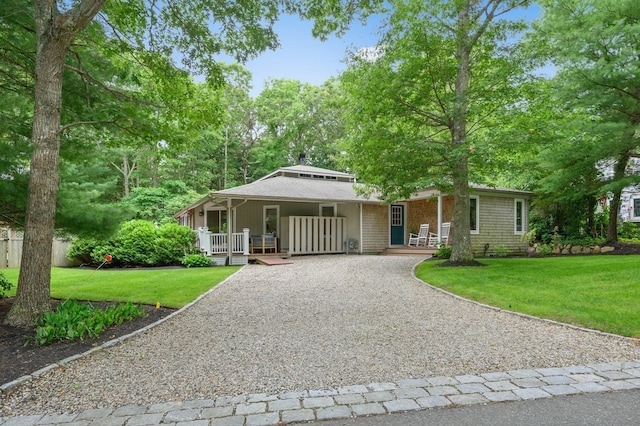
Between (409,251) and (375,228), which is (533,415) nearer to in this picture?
(409,251)

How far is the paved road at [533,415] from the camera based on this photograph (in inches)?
110

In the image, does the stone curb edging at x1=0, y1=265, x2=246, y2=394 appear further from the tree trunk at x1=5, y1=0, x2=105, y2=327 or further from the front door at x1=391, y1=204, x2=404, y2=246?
the front door at x1=391, y1=204, x2=404, y2=246

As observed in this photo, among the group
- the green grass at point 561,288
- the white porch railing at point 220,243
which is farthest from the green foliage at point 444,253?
the white porch railing at point 220,243

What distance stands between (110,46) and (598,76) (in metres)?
13.8

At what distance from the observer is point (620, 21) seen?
1152 cm

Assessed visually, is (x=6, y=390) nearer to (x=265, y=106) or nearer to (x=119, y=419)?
(x=119, y=419)

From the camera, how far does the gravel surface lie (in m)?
3.44

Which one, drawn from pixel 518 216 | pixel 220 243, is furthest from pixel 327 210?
pixel 518 216

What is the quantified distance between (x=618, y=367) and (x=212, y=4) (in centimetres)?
828

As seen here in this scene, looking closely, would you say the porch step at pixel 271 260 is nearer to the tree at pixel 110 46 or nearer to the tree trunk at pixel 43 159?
the tree at pixel 110 46

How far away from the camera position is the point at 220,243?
545 inches

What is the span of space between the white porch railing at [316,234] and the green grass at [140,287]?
15.0 ft

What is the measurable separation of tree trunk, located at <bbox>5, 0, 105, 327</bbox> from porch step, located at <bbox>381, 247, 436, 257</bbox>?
12768 millimetres

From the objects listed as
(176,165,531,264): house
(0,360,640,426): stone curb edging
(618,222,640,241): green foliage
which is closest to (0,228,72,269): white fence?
(176,165,531,264): house
